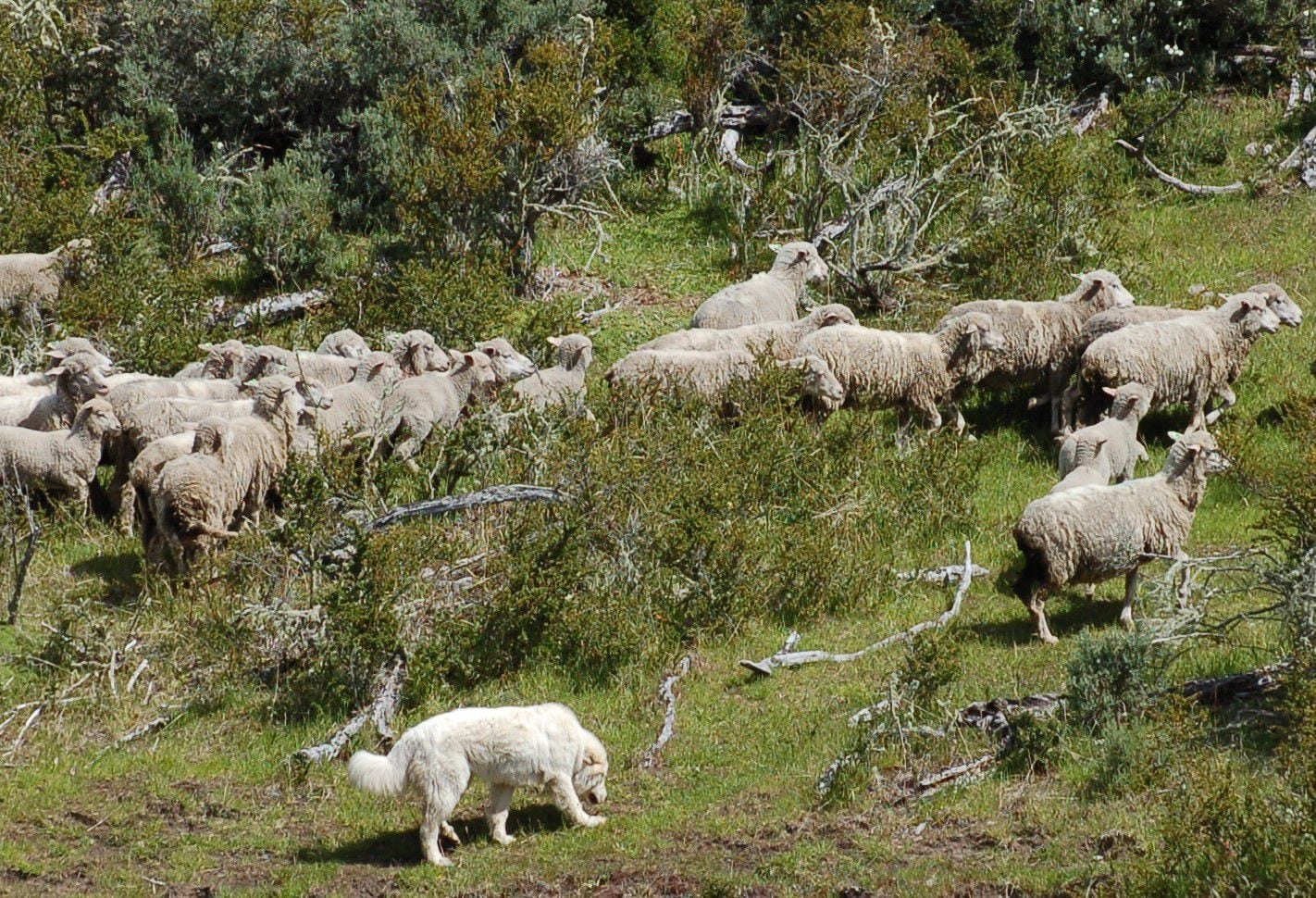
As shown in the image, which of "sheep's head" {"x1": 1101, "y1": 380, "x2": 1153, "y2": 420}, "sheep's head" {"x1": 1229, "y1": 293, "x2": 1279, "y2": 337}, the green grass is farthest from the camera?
"sheep's head" {"x1": 1229, "y1": 293, "x2": 1279, "y2": 337}

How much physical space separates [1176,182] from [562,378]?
8.94 m

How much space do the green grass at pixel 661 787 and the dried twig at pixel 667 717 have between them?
0.23 ft

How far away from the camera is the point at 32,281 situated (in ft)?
57.8

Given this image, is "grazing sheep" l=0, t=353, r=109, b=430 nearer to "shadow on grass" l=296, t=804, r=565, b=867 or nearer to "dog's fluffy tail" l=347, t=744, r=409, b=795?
"shadow on grass" l=296, t=804, r=565, b=867

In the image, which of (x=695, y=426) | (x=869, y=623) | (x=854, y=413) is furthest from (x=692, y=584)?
(x=854, y=413)

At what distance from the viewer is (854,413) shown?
15023 mm

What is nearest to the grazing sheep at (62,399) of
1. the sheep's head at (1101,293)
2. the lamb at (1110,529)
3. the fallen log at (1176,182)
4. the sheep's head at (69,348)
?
the sheep's head at (69,348)

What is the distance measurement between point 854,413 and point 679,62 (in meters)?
10.3

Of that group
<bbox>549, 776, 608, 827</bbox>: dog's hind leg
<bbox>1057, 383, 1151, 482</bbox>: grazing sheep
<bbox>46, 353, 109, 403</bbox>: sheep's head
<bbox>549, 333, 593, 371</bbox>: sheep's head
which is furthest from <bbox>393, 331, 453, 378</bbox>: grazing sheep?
<bbox>549, 776, 608, 827</bbox>: dog's hind leg

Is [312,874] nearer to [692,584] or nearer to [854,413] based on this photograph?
[692,584]

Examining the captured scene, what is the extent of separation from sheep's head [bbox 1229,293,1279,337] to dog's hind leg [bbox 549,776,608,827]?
8.53 metres

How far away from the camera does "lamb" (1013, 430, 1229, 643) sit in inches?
426

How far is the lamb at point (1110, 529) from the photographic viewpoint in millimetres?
10820

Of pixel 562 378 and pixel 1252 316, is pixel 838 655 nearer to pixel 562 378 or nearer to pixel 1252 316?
pixel 562 378
